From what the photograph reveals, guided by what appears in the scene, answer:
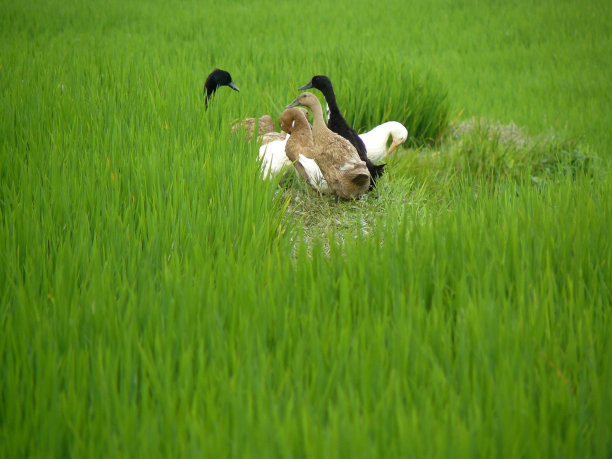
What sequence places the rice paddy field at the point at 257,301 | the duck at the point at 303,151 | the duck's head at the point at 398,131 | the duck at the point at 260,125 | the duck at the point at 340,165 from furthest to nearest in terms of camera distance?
the duck's head at the point at 398,131 < the duck at the point at 260,125 < the duck at the point at 303,151 < the duck at the point at 340,165 < the rice paddy field at the point at 257,301

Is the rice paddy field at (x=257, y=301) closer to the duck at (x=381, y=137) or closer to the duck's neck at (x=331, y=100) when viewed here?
the duck at (x=381, y=137)

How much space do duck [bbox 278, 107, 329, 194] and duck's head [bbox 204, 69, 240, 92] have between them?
0.87 meters

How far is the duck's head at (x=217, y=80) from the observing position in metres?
4.04

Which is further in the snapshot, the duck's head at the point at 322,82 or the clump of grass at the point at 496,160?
the clump of grass at the point at 496,160

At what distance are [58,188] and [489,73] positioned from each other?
6.40 m

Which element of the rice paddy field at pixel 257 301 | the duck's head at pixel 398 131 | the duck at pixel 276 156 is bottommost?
the rice paddy field at pixel 257 301

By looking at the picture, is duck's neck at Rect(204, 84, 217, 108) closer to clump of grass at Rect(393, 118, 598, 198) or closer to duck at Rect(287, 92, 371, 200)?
duck at Rect(287, 92, 371, 200)

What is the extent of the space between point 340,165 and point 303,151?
32 centimetres

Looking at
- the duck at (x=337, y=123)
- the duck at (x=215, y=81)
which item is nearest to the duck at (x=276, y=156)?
the duck at (x=337, y=123)

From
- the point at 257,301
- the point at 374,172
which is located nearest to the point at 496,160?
the point at 374,172

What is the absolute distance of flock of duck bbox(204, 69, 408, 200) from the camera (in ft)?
10.4

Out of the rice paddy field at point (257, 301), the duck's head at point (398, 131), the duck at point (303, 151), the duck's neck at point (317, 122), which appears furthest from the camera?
the duck's head at point (398, 131)

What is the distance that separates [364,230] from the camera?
3.05 m

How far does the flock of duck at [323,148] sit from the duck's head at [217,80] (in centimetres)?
12
